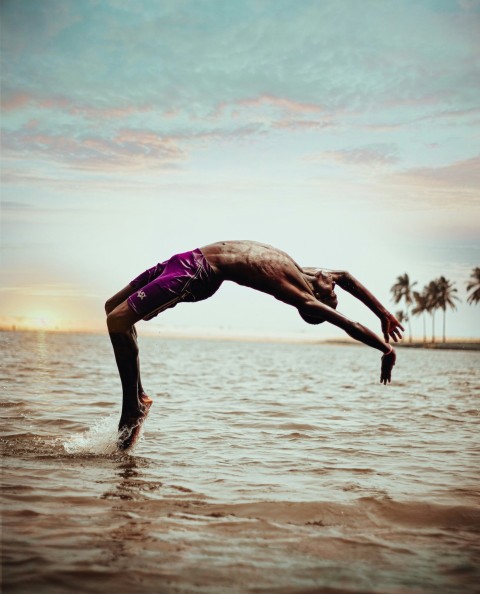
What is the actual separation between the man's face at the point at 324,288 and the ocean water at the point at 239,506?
5.34 feet

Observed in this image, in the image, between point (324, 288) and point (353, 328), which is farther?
point (324, 288)

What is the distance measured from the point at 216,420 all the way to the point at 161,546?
17.0 feet

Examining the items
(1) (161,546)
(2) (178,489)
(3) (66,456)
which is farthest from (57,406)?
(1) (161,546)

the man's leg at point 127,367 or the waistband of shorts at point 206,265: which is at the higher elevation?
the waistband of shorts at point 206,265

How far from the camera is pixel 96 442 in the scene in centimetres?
603

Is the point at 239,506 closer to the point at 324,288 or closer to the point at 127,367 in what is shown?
the point at 127,367

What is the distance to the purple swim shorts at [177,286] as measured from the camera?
514 cm

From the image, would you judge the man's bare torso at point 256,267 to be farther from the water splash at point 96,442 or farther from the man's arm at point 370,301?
the water splash at point 96,442

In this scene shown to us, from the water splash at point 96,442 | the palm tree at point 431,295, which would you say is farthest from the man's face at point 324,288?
the palm tree at point 431,295

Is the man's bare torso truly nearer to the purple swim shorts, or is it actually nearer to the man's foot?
the purple swim shorts

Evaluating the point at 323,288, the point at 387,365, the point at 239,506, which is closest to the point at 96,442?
the point at 239,506

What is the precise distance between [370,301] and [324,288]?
0.63 metres

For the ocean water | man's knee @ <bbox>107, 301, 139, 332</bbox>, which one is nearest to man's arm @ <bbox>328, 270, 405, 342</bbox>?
the ocean water

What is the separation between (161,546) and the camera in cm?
309
